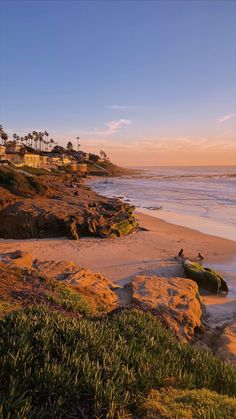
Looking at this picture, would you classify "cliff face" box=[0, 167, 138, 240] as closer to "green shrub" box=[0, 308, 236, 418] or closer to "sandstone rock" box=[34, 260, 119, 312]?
"sandstone rock" box=[34, 260, 119, 312]

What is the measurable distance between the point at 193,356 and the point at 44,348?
210 cm

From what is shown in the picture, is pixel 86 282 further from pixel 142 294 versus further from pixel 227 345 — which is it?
pixel 227 345

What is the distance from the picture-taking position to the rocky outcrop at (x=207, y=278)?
476 inches

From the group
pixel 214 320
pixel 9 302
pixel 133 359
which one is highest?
pixel 133 359

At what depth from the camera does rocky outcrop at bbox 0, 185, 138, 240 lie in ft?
62.2

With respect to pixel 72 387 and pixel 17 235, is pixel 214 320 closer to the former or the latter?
pixel 72 387

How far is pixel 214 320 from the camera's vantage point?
987 centimetres

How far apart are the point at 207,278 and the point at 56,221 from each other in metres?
9.74

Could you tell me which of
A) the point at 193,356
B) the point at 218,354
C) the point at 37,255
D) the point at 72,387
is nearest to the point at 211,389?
the point at 193,356

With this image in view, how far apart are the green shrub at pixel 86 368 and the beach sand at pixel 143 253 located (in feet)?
18.5

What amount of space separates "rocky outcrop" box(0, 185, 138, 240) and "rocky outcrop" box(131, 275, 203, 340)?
894 cm

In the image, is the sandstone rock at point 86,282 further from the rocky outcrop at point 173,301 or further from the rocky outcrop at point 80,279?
the rocky outcrop at point 173,301

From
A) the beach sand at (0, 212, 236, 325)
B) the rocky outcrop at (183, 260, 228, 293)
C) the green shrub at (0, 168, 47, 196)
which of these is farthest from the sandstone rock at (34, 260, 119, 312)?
the green shrub at (0, 168, 47, 196)

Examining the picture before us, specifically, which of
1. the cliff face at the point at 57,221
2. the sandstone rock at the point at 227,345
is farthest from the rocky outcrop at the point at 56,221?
the sandstone rock at the point at 227,345
